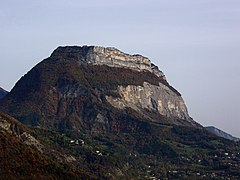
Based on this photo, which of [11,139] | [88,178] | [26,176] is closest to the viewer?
[26,176]

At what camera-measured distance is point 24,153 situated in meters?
153

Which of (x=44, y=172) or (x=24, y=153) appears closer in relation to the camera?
(x=44, y=172)

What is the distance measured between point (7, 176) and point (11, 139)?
29.9 meters

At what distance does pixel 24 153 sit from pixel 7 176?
53.6 feet

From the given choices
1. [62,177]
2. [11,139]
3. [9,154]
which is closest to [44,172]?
[62,177]

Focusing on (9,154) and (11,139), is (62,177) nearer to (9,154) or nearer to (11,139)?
(9,154)

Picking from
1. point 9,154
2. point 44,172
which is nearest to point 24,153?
point 9,154

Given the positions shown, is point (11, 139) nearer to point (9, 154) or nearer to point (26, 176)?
point (9, 154)

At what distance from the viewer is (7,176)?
450ft

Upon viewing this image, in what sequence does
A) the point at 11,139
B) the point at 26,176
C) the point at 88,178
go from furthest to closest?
the point at 11,139 < the point at 88,178 < the point at 26,176

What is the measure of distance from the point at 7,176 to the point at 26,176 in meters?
3.84

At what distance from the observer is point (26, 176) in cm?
13675

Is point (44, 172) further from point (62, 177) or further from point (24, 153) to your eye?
point (24, 153)

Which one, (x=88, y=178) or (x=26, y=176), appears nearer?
(x=26, y=176)
